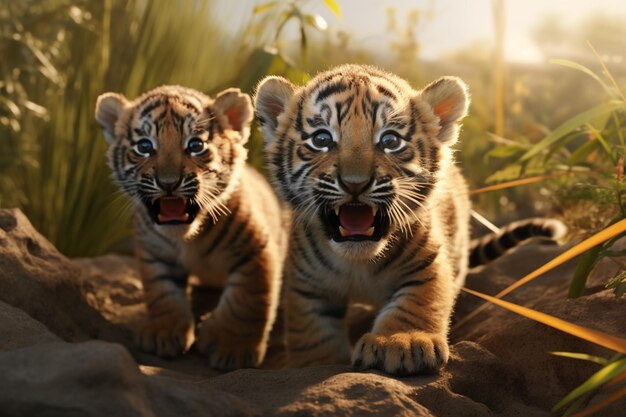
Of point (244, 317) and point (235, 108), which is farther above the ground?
point (235, 108)

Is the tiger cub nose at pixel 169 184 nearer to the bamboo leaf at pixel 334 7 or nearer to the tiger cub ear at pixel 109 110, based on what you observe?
the tiger cub ear at pixel 109 110

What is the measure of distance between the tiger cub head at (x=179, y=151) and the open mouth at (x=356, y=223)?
2.91ft

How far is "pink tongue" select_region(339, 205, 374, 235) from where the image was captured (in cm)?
294

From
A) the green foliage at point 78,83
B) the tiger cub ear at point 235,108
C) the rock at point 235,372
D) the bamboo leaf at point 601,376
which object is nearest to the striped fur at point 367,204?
the rock at point 235,372

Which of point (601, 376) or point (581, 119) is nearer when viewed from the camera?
point (601, 376)

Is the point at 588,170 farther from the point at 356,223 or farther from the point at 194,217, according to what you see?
the point at 194,217

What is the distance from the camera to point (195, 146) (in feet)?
12.2

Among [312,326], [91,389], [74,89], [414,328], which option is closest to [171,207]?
[312,326]

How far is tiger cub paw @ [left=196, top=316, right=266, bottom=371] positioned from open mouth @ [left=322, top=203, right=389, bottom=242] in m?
1.15

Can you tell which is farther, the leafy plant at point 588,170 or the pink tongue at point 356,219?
the leafy plant at point 588,170

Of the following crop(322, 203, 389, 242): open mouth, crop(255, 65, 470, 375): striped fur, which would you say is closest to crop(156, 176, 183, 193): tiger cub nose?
crop(255, 65, 470, 375): striped fur

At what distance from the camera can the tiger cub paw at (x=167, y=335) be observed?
387cm

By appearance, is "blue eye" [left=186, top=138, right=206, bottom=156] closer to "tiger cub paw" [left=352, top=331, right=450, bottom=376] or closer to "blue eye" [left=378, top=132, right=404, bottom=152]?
"blue eye" [left=378, top=132, right=404, bottom=152]

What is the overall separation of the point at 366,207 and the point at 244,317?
4.04 ft
